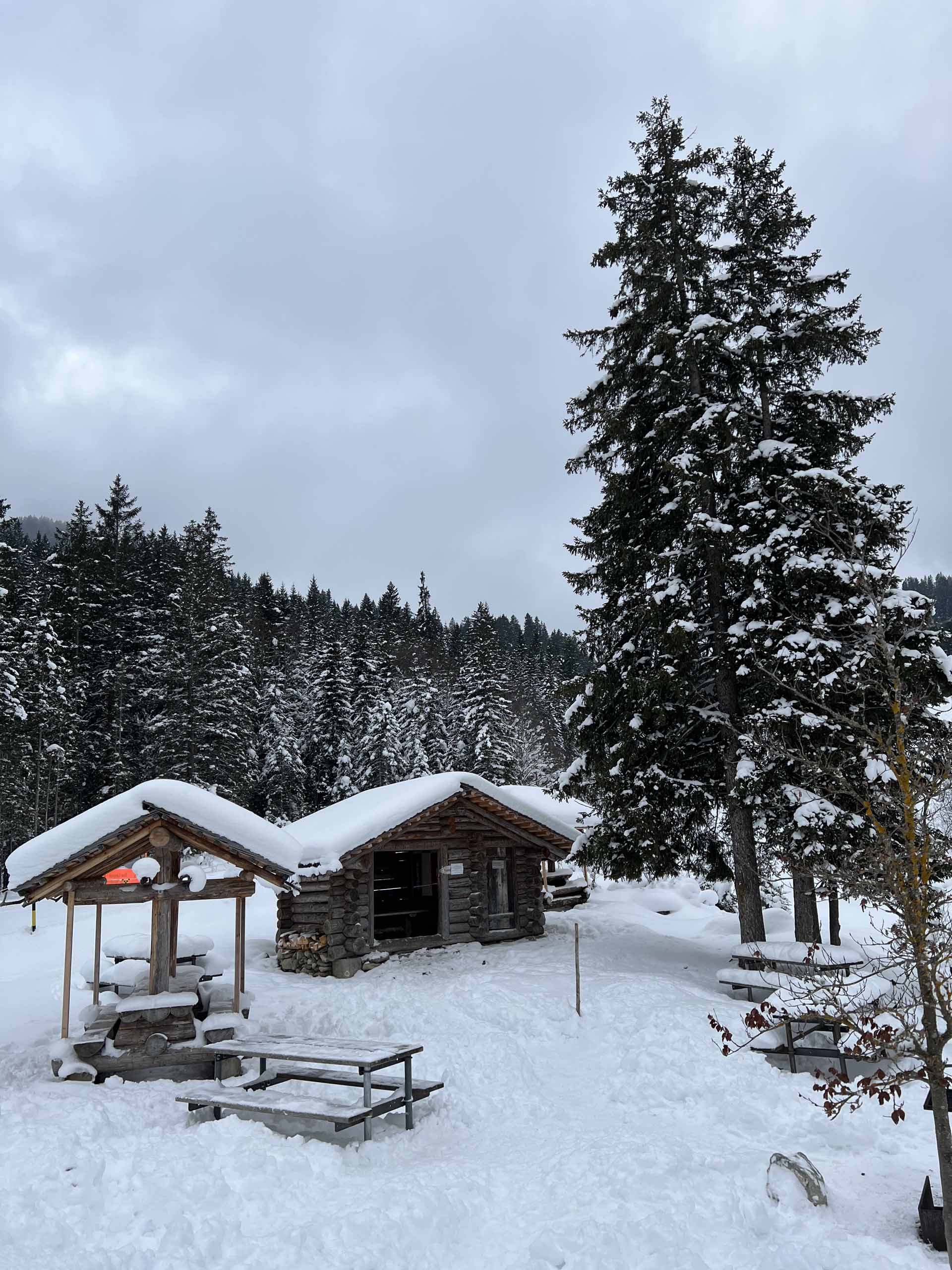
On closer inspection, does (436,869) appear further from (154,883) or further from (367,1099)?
(367,1099)

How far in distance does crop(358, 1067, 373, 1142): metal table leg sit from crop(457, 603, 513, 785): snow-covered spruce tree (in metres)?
34.2

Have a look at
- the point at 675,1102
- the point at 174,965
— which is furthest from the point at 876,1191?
the point at 174,965

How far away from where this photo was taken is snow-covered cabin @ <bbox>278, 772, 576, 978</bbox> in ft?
59.4

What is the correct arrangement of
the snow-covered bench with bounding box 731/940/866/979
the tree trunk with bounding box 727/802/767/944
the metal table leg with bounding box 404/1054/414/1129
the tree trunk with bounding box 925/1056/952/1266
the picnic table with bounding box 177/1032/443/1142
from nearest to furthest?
the tree trunk with bounding box 925/1056/952/1266 → the picnic table with bounding box 177/1032/443/1142 → the metal table leg with bounding box 404/1054/414/1129 → the snow-covered bench with bounding box 731/940/866/979 → the tree trunk with bounding box 727/802/767/944

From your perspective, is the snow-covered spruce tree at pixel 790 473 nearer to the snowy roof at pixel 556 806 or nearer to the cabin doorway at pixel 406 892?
the snowy roof at pixel 556 806

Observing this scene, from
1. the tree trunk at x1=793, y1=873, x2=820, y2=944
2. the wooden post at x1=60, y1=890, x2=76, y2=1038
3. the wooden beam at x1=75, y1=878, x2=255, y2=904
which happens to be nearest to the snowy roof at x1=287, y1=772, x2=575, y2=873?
the wooden beam at x1=75, y1=878, x2=255, y2=904

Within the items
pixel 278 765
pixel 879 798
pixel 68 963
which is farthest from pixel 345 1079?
pixel 278 765

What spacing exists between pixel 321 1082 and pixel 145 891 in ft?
12.9

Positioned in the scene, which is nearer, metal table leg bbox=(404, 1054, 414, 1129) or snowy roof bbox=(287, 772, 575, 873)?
metal table leg bbox=(404, 1054, 414, 1129)

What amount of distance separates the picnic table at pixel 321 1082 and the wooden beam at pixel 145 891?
6.96 feet

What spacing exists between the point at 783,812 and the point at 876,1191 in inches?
302

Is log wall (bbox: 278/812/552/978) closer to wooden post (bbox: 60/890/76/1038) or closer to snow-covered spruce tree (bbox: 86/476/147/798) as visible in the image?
wooden post (bbox: 60/890/76/1038)

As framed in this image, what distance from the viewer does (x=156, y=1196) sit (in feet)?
24.3

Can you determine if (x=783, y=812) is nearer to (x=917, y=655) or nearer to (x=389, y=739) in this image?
(x=917, y=655)
